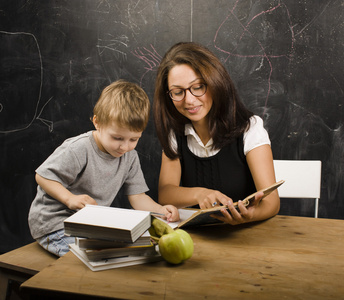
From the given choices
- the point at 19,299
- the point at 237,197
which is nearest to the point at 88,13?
the point at 237,197

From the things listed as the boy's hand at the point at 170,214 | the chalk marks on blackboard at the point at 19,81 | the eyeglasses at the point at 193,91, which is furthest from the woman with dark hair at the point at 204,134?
the chalk marks on blackboard at the point at 19,81

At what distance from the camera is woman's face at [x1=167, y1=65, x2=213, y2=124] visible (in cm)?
143

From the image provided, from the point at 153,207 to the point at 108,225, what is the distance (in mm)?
708

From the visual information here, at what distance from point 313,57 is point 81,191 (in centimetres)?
182

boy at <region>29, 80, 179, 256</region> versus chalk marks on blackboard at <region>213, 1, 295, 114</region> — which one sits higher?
chalk marks on blackboard at <region>213, 1, 295, 114</region>

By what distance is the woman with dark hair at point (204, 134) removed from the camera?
1.44m

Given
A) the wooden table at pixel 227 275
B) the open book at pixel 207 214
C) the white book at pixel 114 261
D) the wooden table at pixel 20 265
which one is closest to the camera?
the wooden table at pixel 227 275

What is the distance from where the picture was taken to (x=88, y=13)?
266cm

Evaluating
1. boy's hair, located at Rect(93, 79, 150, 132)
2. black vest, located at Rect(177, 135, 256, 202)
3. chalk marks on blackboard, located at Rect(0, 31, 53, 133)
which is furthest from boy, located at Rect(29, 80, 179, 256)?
chalk marks on blackboard, located at Rect(0, 31, 53, 133)

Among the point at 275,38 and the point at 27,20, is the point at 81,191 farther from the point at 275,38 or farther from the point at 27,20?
the point at 27,20

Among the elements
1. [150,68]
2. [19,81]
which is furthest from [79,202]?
[19,81]

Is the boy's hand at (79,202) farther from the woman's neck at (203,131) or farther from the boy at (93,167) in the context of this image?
the woman's neck at (203,131)

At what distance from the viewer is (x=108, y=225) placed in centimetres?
77

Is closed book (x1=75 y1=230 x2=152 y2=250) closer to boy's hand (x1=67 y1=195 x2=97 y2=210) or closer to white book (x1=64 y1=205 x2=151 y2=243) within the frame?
white book (x1=64 y1=205 x2=151 y2=243)
